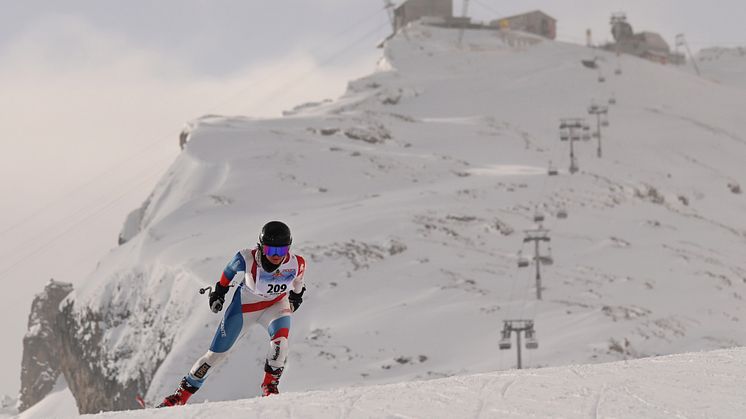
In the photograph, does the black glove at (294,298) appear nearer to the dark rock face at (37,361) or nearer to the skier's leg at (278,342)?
the skier's leg at (278,342)

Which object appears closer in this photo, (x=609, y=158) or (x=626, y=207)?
(x=626, y=207)

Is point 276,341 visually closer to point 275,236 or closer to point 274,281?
point 274,281

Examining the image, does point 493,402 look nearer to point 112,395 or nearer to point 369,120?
point 112,395

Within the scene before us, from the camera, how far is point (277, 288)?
10.4 meters

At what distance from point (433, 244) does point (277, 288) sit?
35923 millimetres

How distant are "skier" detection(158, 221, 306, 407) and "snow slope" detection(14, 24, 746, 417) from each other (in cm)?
102

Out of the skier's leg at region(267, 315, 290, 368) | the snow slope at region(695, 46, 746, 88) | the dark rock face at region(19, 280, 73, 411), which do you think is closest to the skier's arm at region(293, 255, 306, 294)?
the skier's leg at region(267, 315, 290, 368)

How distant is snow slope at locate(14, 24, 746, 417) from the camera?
3619 cm

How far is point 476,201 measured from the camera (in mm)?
53062

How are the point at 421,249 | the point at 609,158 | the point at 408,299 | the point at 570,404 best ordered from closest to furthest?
the point at 570,404
the point at 408,299
the point at 421,249
the point at 609,158

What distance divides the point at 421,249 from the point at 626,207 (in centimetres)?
1680

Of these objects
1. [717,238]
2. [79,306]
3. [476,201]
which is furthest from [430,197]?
[79,306]

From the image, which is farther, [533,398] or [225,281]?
[225,281]

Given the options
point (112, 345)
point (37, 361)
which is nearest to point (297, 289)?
point (112, 345)
